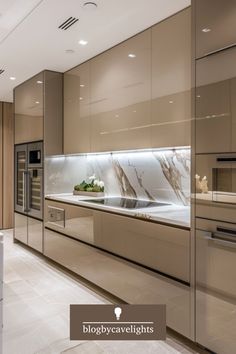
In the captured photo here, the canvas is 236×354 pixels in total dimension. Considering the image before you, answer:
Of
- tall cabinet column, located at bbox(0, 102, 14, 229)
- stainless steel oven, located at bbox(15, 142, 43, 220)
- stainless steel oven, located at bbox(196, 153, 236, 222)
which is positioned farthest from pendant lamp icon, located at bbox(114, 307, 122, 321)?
tall cabinet column, located at bbox(0, 102, 14, 229)

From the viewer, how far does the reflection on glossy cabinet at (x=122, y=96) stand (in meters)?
2.82

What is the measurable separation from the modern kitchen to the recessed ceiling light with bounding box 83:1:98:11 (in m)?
0.02

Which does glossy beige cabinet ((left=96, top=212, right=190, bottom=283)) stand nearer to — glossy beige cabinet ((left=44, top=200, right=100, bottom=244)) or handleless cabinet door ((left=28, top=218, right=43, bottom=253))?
glossy beige cabinet ((left=44, top=200, right=100, bottom=244))

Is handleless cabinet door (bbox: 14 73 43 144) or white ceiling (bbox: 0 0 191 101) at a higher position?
white ceiling (bbox: 0 0 191 101)

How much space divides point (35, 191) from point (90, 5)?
2.61 meters

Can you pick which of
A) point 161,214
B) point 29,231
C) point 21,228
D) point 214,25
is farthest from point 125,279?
point 21,228

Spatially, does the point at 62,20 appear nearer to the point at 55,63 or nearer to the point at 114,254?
the point at 55,63

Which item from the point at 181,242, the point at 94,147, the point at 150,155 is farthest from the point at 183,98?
the point at 94,147

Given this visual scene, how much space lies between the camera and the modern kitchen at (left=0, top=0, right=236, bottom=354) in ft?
6.28

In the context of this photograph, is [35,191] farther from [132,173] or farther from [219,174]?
[219,174]

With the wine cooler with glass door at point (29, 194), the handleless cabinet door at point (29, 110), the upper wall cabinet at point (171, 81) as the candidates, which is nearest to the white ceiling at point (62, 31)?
the upper wall cabinet at point (171, 81)

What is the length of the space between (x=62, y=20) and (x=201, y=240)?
212 centimetres

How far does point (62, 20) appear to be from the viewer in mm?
2643

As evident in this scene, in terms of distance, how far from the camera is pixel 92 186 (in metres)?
3.83
